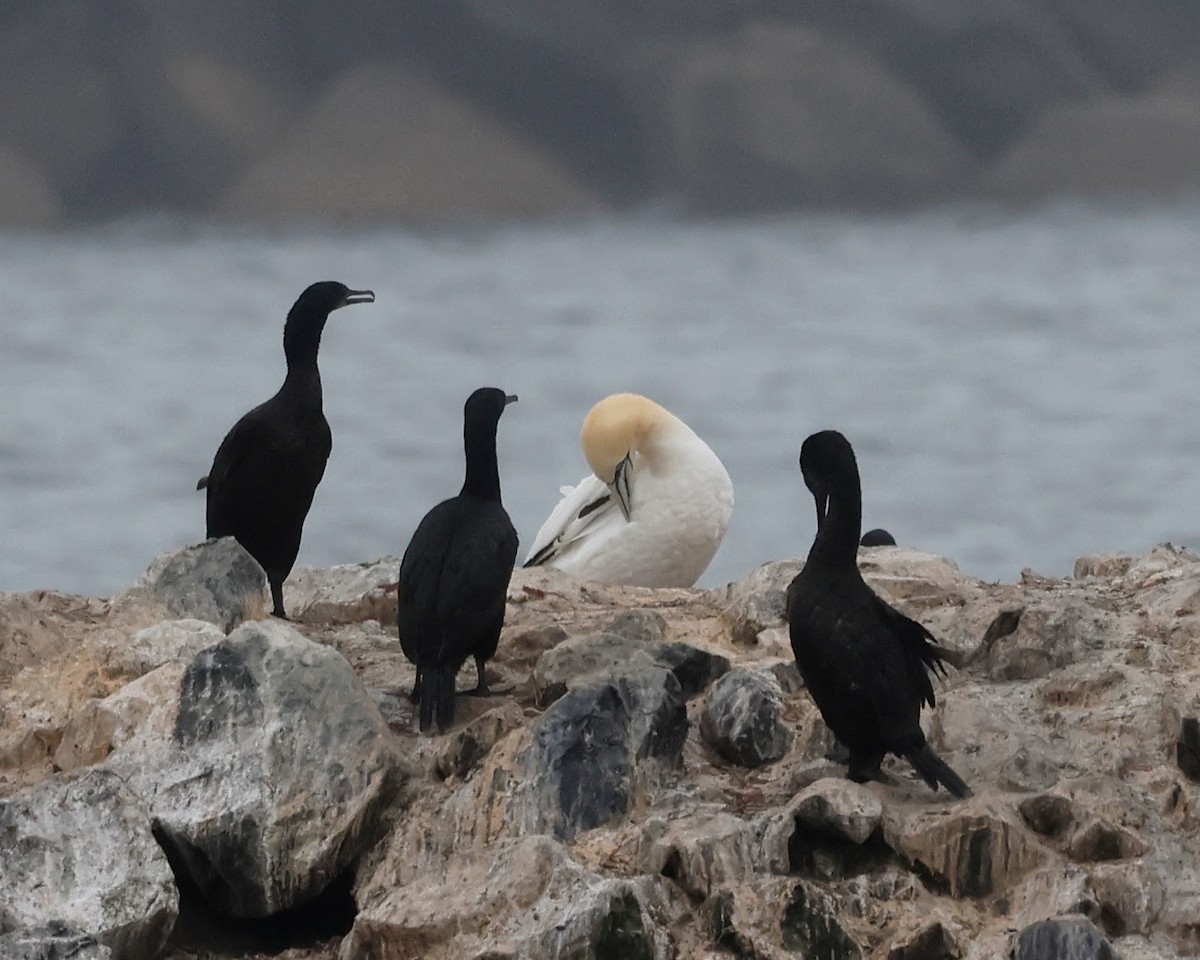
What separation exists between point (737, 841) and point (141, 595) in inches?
124

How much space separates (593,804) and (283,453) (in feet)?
10.8

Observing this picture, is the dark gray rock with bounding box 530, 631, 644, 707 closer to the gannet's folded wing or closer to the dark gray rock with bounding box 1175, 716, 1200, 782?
the dark gray rock with bounding box 1175, 716, 1200, 782

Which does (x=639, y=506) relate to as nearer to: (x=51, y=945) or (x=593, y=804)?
(x=593, y=804)

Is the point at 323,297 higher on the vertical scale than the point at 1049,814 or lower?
higher

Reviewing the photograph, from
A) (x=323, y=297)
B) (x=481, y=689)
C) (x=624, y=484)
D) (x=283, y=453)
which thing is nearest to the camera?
(x=481, y=689)

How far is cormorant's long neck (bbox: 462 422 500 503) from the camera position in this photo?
9070mm

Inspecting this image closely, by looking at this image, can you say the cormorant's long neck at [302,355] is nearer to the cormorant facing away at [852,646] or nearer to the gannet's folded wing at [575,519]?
the cormorant facing away at [852,646]

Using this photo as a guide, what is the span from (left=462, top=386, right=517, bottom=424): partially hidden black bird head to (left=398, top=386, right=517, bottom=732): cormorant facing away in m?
0.17

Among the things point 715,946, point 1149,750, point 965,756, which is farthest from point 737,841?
point 1149,750

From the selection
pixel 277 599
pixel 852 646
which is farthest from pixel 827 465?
pixel 277 599

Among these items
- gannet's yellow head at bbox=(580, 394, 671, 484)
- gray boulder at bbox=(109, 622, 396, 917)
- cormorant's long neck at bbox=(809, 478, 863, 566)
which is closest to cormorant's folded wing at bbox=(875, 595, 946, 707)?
cormorant's long neck at bbox=(809, 478, 863, 566)

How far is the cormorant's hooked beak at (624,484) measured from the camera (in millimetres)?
14227

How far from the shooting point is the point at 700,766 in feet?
27.1

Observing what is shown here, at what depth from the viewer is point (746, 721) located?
27.1ft
